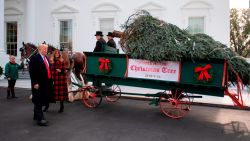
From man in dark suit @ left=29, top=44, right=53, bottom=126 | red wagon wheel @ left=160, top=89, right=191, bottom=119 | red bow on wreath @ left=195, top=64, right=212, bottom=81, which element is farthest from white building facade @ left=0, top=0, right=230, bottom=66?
man in dark suit @ left=29, top=44, right=53, bottom=126

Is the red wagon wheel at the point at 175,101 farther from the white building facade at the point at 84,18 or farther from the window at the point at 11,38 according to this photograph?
the window at the point at 11,38

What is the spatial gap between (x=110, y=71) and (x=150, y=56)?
1.53m

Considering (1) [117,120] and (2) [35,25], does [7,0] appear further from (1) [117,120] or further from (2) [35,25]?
(1) [117,120]

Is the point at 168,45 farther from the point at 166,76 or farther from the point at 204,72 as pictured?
the point at 204,72

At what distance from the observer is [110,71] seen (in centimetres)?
911

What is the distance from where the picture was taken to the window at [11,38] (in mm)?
23906

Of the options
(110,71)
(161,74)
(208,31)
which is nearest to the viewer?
(161,74)

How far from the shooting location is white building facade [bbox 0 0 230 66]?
2033 centimetres

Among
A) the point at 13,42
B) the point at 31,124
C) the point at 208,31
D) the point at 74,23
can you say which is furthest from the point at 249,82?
the point at 13,42

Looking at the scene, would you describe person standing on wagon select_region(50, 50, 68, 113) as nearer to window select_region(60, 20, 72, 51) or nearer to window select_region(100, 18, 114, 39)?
window select_region(100, 18, 114, 39)

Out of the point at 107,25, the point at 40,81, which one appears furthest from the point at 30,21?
the point at 40,81

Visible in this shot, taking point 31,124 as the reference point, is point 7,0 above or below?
above

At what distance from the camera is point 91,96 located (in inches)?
408

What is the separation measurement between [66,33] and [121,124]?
1621cm
